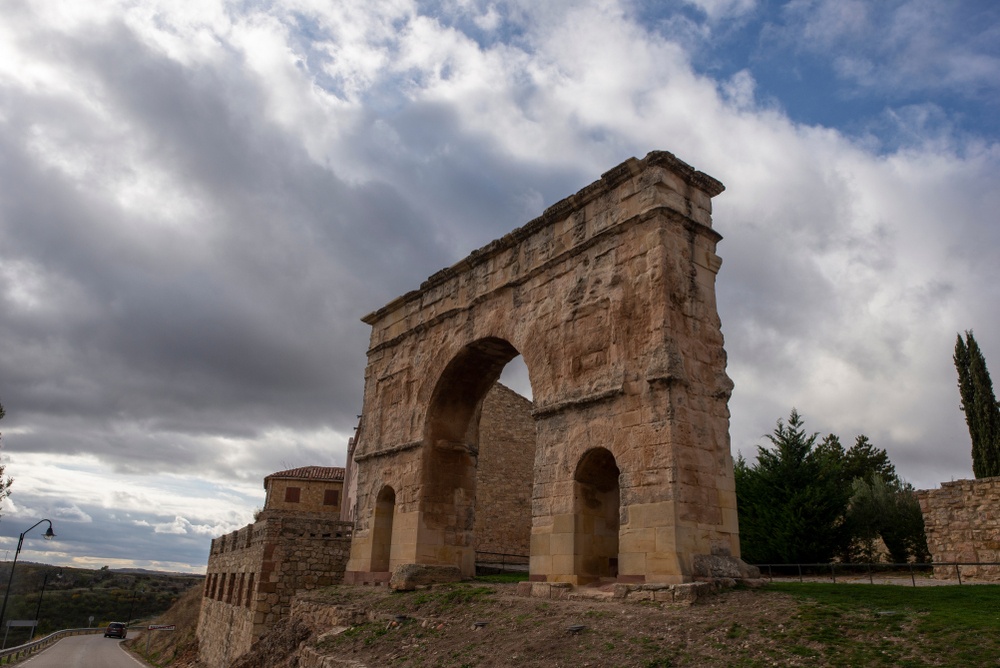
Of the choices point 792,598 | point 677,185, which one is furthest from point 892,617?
point 677,185

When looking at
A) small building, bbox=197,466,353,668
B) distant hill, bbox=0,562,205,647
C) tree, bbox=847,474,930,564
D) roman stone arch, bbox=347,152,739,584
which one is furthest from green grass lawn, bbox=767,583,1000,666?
distant hill, bbox=0,562,205,647

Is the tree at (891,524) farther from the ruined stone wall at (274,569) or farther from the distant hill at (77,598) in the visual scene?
the distant hill at (77,598)

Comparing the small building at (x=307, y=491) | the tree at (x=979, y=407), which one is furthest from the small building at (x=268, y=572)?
the tree at (x=979, y=407)

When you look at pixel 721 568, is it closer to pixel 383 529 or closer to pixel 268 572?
pixel 383 529

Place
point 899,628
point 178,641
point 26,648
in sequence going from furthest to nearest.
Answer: point 26,648 → point 178,641 → point 899,628

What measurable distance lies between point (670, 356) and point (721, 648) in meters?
3.70

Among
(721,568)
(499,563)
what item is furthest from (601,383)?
(499,563)

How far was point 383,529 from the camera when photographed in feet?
47.9

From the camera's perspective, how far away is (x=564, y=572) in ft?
31.6

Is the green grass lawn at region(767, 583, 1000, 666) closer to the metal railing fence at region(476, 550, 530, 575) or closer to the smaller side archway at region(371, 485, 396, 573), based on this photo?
the smaller side archway at region(371, 485, 396, 573)

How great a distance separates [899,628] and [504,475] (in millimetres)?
17258

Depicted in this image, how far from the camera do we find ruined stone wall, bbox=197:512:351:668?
1431 centimetres

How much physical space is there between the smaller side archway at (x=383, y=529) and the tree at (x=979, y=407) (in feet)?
59.4

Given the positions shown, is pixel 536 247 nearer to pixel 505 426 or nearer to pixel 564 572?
pixel 564 572
